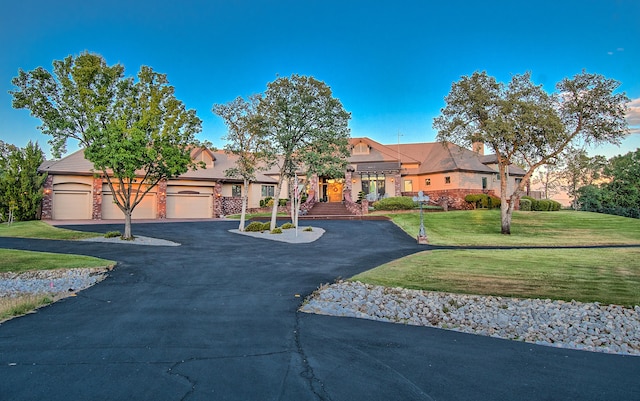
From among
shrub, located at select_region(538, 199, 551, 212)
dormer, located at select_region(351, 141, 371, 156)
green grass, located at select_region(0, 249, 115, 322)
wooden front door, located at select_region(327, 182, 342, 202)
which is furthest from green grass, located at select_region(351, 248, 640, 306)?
dormer, located at select_region(351, 141, 371, 156)

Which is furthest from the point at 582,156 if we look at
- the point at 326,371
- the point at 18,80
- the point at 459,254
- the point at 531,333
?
the point at 18,80

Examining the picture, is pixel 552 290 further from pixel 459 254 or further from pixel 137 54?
pixel 137 54

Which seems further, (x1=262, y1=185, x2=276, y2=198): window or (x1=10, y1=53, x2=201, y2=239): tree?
(x1=262, y1=185, x2=276, y2=198): window

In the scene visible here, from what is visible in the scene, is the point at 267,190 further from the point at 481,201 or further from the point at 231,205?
the point at 481,201

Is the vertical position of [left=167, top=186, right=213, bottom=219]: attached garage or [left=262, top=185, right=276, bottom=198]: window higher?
[left=262, top=185, right=276, bottom=198]: window

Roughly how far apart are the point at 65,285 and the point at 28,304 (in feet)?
9.09

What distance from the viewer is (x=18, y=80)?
17.2 m

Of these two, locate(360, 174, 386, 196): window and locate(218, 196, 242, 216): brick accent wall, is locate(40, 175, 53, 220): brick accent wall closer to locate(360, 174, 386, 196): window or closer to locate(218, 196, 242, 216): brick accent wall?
locate(218, 196, 242, 216): brick accent wall

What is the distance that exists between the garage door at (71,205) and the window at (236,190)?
1214 cm

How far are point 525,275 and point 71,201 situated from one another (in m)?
31.8

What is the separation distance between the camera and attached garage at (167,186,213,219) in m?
33.8

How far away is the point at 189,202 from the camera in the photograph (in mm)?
34594

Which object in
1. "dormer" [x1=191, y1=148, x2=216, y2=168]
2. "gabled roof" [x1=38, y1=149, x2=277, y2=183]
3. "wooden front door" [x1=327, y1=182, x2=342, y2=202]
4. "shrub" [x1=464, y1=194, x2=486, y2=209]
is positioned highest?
"dormer" [x1=191, y1=148, x2=216, y2=168]

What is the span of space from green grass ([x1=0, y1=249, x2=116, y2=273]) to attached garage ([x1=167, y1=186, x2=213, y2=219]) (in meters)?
19.4
